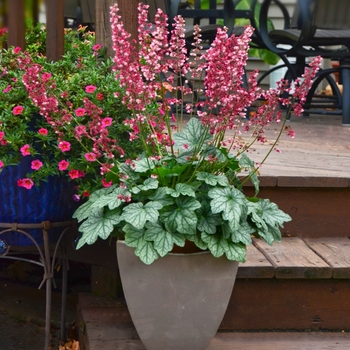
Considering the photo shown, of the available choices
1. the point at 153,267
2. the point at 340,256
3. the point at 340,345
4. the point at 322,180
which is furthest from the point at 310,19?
the point at 153,267

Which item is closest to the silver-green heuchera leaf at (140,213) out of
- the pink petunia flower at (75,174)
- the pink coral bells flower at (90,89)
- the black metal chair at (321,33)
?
the pink petunia flower at (75,174)

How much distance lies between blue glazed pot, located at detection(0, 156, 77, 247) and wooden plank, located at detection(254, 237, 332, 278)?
672 millimetres

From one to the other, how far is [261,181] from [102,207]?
75 centimetres

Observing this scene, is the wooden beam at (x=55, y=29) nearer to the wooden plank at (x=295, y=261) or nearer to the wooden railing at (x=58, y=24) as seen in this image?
the wooden railing at (x=58, y=24)

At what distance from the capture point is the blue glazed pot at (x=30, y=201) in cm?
213

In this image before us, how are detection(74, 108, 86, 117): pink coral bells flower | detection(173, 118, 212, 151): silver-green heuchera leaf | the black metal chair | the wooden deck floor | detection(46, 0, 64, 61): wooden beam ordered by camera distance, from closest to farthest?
detection(173, 118, 212, 151): silver-green heuchera leaf → detection(74, 108, 86, 117): pink coral bells flower → detection(46, 0, 64, 61): wooden beam → the wooden deck floor → the black metal chair

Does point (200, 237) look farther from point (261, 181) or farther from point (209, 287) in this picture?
point (261, 181)

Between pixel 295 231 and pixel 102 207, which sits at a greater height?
pixel 102 207

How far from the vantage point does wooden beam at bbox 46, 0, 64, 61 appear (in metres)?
2.28

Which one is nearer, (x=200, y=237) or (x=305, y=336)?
(x=200, y=237)

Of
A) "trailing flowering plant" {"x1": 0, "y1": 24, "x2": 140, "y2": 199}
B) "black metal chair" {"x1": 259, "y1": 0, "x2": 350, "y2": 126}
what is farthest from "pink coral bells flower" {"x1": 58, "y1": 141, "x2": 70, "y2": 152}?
"black metal chair" {"x1": 259, "y1": 0, "x2": 350, "y2": 126}

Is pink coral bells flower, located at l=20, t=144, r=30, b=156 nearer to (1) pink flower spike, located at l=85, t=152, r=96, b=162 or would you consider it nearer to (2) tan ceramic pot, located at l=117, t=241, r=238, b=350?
(1) pink flower spike, located at l=85, t=152, r=96, b=162

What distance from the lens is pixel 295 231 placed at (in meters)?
2.46

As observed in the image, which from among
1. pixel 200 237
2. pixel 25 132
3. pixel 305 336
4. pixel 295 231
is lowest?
pixel 305 336
